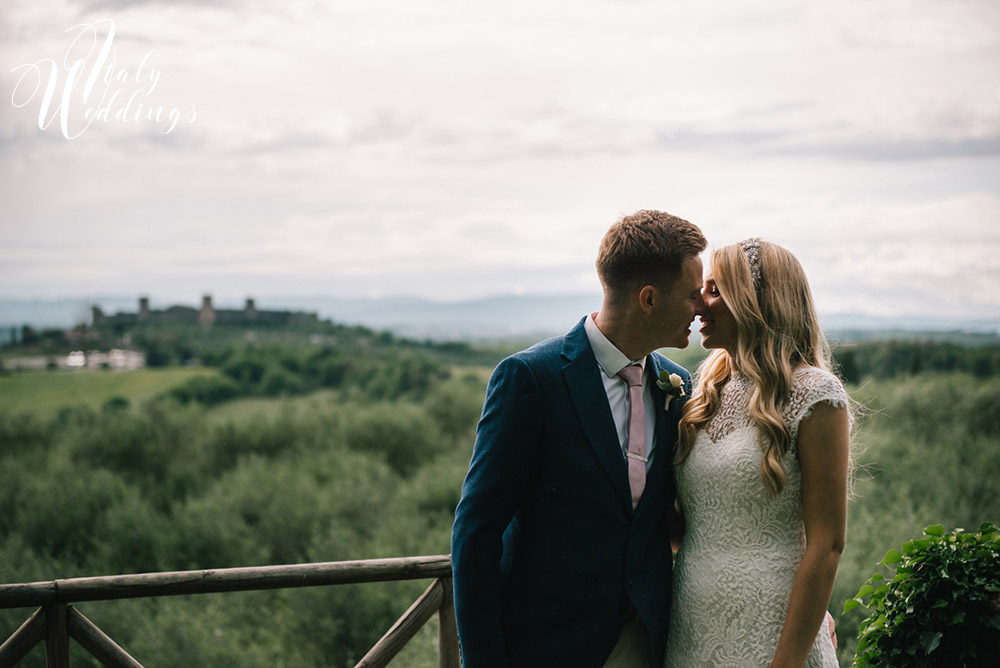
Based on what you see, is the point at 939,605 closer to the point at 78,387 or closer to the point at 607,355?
the point at 607,355

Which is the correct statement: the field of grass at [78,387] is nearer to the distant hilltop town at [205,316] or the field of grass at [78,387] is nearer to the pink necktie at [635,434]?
the distant hilltop town at [205,316]

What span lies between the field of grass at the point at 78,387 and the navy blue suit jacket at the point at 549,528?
1031 inches

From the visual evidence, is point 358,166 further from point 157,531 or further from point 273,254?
point 157,531

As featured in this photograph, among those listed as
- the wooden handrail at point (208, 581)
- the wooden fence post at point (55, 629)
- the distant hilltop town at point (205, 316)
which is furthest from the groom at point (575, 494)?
the distant hilltop town at point (205, 316)

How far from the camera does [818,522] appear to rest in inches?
79.1

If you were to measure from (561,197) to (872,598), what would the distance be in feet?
232

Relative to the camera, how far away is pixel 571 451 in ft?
6.79

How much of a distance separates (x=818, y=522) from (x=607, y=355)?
2.25 feet

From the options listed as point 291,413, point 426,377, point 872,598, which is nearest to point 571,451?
point 872,598

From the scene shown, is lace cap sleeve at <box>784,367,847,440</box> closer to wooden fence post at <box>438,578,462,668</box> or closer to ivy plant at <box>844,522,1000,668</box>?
ivy plant at <box>844,522,1000,668</box>

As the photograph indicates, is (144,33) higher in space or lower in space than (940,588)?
higher

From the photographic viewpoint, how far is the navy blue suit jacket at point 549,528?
2.02 m

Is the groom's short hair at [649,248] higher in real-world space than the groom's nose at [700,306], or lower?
higher

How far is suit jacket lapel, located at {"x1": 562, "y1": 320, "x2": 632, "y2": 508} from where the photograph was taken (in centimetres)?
207
